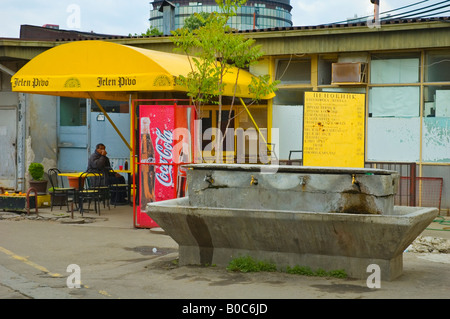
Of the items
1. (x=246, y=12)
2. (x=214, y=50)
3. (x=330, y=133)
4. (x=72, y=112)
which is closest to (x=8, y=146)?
(x=72, y=112)

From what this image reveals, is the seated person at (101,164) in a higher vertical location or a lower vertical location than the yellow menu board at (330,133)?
lower

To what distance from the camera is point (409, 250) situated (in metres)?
10.8

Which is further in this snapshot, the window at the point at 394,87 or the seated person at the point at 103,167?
the seated person at the point at 103,167

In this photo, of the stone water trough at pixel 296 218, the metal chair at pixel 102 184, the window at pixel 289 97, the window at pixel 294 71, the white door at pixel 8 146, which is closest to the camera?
the stone water trough at pixel 296 218

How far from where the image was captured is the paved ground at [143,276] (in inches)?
299

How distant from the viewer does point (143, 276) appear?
8.84 meters

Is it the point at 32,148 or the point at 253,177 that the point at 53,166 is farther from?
the point at 253,177

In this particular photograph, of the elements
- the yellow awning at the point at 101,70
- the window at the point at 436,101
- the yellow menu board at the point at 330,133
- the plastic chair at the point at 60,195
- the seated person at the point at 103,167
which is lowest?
the plastic chair at the point at 60,195

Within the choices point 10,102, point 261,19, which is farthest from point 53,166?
point 261,19

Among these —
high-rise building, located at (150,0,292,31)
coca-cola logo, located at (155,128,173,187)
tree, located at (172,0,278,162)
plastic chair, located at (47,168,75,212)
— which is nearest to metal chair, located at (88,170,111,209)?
plastic chair, located at (47,168,75,212)

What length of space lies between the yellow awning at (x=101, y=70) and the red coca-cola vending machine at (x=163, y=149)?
60cm

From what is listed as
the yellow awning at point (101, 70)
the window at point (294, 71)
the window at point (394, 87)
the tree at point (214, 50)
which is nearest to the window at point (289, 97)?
the window at point (294, 71)

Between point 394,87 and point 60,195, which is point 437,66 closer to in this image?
point 394,87

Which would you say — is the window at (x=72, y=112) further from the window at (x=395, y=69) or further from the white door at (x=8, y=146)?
the window at (x=395, y=69)
